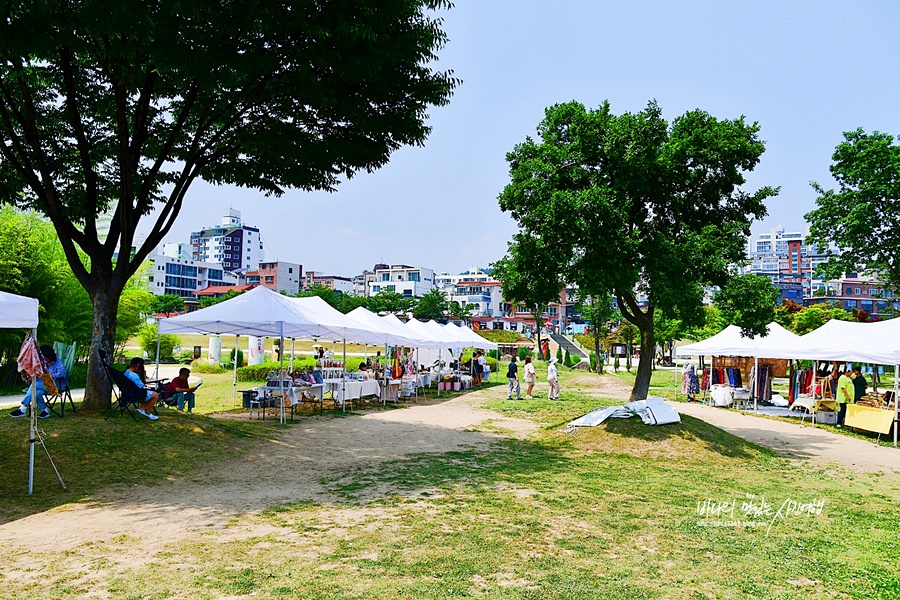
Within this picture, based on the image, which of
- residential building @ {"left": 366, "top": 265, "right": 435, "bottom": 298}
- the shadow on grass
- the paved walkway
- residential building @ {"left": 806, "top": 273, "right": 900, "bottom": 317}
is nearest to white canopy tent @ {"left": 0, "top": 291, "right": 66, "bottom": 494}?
the shadow on grass

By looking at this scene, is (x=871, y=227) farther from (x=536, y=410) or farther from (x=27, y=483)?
(x=27, y=483)

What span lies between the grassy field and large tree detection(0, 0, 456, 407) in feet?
13.8

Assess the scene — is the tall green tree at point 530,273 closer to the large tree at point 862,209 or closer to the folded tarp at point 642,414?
the folded tarp at point 642,414

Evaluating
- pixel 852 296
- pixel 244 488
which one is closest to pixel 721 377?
pixel 244 488

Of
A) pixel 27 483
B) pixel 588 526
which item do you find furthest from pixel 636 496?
pixel 27 483

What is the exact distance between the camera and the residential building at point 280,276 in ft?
399

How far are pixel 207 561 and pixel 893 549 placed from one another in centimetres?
624

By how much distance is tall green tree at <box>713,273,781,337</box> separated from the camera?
12.8 meters

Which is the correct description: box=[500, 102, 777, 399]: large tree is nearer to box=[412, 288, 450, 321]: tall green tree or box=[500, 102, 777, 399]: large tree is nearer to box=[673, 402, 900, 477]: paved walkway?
box=[673, 402, 900, 477]: paved walkway

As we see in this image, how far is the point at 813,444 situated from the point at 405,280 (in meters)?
108

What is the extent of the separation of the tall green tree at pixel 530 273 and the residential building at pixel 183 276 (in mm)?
104784

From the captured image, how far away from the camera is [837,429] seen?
16.7m

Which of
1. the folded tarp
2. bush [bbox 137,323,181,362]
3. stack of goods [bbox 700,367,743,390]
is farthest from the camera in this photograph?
bush [bbox 137,323,181,362]

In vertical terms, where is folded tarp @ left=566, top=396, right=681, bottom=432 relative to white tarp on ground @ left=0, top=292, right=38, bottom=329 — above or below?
below
